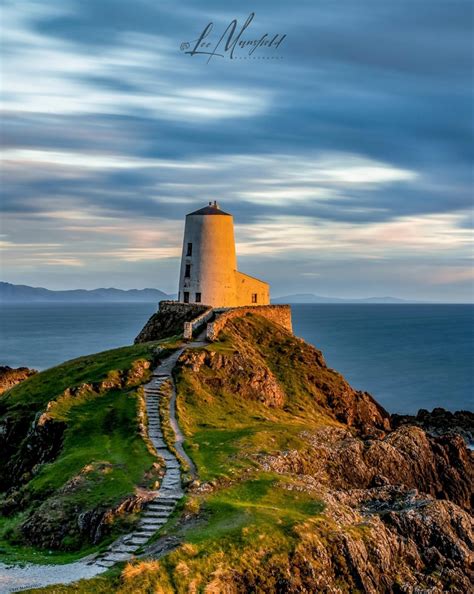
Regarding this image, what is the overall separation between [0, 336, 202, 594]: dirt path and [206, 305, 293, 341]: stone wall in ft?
57.5

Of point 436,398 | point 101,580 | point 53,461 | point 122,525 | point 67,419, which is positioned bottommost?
point 101,580

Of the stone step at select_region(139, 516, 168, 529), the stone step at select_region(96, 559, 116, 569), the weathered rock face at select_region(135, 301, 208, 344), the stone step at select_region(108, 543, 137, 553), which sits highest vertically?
the weathered rock face at select_region(135, 301, 208, 344)

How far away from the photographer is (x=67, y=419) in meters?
51.5

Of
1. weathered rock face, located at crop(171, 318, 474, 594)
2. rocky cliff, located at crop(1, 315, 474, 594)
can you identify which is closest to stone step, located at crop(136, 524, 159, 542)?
rocky cliff, located at crop(1, 315, 474, 594)

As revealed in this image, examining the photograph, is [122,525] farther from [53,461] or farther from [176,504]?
[53,461]

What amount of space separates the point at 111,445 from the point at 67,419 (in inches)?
235

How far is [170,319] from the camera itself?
7919 centimetres

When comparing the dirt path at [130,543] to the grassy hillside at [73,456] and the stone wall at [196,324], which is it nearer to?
the grassy hillside at [73,456]

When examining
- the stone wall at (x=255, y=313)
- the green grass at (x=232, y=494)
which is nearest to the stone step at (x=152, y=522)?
the green grass at (x=232, y=494)

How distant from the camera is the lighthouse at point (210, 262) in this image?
272 ft

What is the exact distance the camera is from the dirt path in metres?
30.0

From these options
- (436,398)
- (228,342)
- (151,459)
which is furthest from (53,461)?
(436,398)

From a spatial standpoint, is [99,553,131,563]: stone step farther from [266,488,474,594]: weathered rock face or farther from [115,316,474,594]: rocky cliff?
[266,488,474,594]: weathered rock face

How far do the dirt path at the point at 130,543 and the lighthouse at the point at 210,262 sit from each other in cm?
3274
